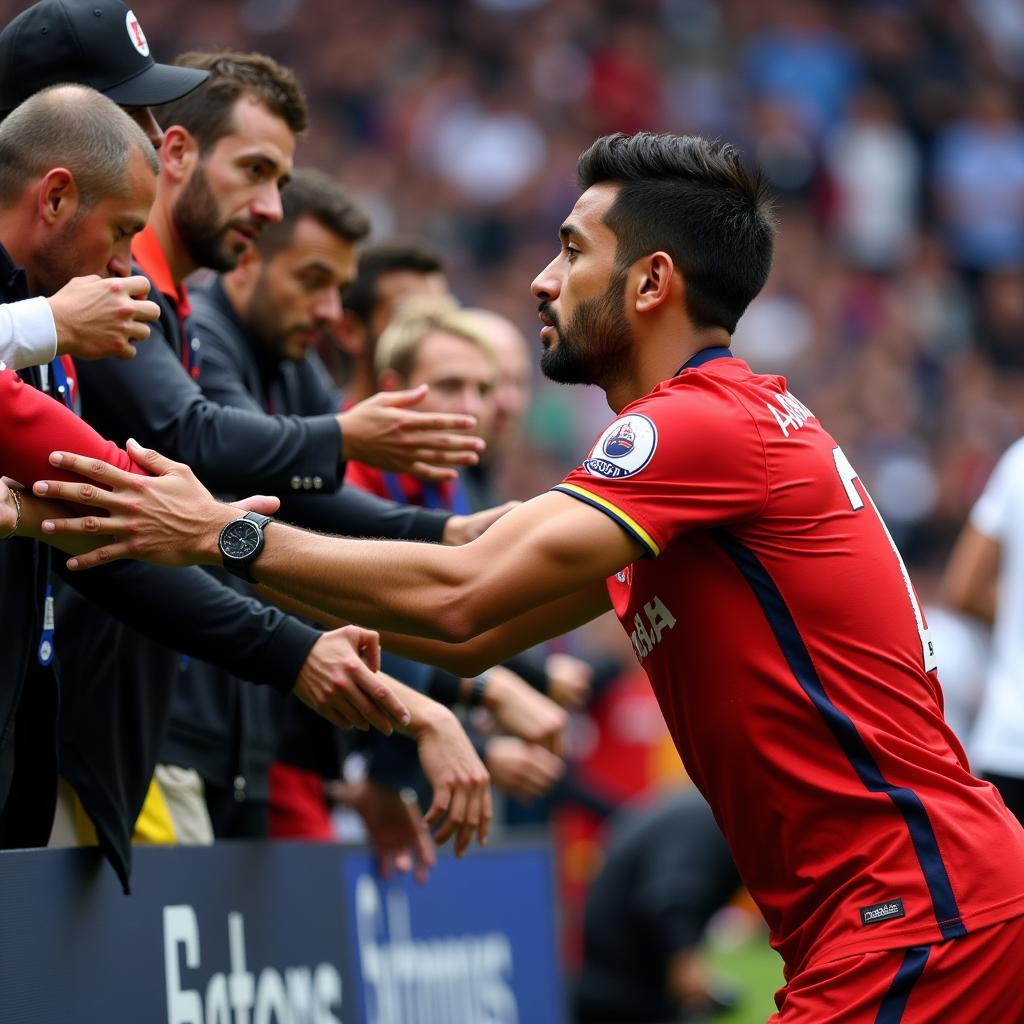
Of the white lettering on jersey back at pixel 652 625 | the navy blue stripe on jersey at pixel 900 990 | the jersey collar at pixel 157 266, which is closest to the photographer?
the navy blue stripe on jersey at pixel 900 990

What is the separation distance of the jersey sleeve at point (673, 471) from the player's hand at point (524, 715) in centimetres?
233

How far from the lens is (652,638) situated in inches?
149

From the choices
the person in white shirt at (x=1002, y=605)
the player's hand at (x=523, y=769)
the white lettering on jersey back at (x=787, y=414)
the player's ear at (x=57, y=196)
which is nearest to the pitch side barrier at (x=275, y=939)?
the player's hand at (x=523, y=769)

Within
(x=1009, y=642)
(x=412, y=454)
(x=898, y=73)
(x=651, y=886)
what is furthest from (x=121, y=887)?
(x=898, y=73)

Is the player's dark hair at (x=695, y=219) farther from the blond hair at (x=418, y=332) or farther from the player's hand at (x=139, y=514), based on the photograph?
the blond hair at (x=418, y=332)

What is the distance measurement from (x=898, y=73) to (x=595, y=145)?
16738mm

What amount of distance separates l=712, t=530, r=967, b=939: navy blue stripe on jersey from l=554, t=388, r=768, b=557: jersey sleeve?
0.11 meters

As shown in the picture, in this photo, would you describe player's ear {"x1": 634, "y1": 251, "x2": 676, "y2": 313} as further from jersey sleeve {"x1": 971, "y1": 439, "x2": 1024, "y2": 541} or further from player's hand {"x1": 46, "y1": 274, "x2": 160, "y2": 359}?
jersey sleeve {"x1": 971, "y1": 439, "x2": 1024, "y2": 541}

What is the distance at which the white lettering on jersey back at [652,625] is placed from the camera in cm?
374

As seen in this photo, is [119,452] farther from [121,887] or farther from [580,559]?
[121,887]

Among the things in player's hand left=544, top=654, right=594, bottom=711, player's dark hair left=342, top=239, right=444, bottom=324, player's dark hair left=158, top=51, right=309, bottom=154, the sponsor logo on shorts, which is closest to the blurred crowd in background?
player's dark hair left=342, top=239, right=444, bottom=324

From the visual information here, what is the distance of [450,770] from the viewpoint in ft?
16.0

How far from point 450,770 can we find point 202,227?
1582mm

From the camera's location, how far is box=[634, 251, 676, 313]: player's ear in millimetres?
3904
